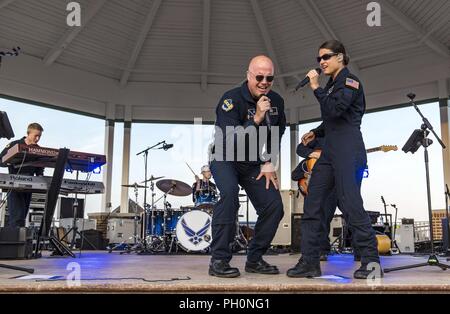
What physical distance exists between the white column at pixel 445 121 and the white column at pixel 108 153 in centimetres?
790

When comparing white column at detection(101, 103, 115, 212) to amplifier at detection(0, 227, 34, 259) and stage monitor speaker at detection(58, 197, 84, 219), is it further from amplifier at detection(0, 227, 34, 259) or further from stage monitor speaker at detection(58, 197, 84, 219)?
amplifier at detection(0, 227, 34, 259)

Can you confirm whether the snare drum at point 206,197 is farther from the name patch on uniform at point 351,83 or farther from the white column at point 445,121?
the white column at point 445,121

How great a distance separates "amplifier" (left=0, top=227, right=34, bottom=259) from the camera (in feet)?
15.5

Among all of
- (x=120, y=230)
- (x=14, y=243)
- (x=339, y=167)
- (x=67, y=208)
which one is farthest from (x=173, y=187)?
(x=339, y=167)

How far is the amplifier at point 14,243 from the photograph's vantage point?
4.73 m

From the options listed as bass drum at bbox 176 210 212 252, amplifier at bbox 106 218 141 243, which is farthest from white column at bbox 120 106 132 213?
bass drum at bbox 176 210 212 252

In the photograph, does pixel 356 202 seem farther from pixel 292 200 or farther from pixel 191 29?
pixel 191 29

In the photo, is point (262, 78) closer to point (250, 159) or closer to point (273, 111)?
point (273, 111)

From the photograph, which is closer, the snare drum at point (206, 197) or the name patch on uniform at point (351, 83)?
the name patch on uniform at point (351, 83)

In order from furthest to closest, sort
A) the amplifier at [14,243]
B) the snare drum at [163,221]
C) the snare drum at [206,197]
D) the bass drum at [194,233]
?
the snare drum at [163,221]
the snare drum at [206,197]
the bass drum at [194,233]
the amplifier at [14,243]

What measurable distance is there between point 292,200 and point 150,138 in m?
4.27

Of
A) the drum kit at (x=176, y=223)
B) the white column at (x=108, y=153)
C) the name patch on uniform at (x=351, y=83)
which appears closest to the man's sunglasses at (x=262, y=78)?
the name patch on uniform at (x=351, y=83)

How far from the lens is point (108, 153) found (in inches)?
456
